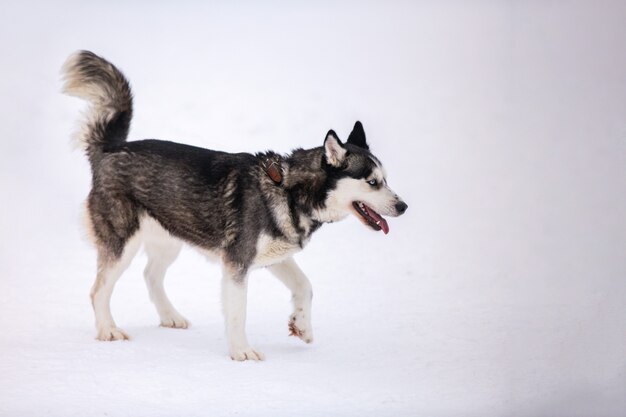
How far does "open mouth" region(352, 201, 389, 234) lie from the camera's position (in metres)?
5.67

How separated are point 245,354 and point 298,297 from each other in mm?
609

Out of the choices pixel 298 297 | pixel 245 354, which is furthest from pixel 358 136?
pixel 245 354

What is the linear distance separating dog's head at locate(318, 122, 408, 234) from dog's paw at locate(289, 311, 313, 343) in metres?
0.85

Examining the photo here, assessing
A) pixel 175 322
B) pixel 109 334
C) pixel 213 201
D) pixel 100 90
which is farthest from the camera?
pixel 175 322

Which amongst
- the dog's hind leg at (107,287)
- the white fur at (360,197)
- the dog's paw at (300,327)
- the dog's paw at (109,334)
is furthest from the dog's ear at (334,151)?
the dog's paw at (109,334)

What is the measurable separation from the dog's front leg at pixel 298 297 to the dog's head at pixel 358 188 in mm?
582

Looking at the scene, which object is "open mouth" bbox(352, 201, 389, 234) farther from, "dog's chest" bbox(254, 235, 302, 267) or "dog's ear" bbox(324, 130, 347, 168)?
"dog's chest" bbox(254, 235, 302, 267)

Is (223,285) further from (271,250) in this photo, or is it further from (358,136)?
(358,136)

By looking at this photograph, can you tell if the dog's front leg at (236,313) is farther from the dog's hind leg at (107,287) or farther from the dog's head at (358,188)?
the dog's hind leg at (107,287)

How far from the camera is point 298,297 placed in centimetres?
600

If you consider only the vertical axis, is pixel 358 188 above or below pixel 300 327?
above

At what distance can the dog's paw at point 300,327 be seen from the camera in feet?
19.8

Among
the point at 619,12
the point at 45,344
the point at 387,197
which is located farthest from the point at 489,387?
the point at 619,12

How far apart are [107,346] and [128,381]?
2.79ft
